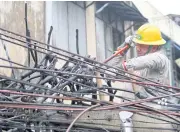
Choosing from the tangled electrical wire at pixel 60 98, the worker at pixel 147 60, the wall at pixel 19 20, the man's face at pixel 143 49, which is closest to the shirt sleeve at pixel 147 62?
the worker at pixel 147 60

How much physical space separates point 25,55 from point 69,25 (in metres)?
2.18

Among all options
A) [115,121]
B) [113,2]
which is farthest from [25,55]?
[115,121]

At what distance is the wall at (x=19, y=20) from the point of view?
1152 cm

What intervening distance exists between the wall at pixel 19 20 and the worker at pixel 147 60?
4.81m

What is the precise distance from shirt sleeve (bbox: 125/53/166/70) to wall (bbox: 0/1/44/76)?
5188 millimetres

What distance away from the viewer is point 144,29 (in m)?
6.64

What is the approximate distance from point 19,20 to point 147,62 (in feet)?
21.2

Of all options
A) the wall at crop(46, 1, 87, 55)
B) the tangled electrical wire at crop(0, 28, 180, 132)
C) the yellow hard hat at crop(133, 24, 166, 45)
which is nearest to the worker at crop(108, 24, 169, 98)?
the yellow hard hat at crop(133, 24, 166, 45)

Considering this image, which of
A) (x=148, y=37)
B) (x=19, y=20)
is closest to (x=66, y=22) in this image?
(x=19, y=20)

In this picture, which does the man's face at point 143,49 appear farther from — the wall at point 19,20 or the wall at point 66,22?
the wall at point 66,22

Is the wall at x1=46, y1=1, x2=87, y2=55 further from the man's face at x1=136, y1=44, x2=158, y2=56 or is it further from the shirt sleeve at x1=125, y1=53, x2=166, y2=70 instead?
the shirt sleeve at x1=125, y1=53, x2=166, y2=70

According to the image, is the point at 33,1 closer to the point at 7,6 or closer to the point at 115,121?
the point at 7,6

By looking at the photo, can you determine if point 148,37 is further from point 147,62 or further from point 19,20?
point 19,20

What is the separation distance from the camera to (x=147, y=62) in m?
6.00
